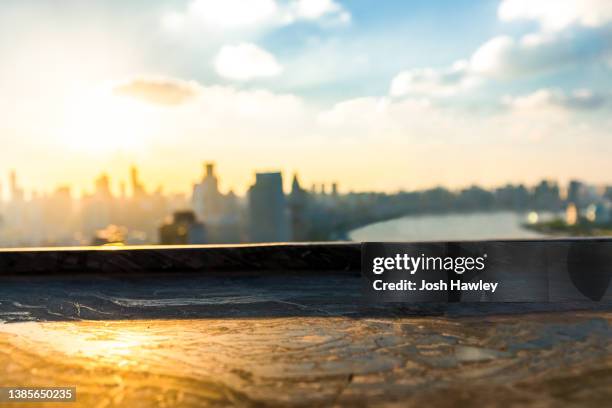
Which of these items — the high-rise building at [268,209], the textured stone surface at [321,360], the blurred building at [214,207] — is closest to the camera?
the textured stone surface at [321,360]

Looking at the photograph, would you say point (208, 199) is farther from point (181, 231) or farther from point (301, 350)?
point (301, 350)

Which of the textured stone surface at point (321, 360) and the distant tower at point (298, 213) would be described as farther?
the distant tower at point (298, 213)

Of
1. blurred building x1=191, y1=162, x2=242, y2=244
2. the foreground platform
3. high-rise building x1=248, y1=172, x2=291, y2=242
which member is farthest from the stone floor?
blurred building x1=191, y1=162, x2=242, y2=244

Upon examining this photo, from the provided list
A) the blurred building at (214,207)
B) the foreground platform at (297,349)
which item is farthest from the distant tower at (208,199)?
the foreground platform at (297,349)

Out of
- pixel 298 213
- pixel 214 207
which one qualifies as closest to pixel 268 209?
pixel 298 213

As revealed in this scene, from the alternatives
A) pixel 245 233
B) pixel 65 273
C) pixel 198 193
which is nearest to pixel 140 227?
pixel 198 193

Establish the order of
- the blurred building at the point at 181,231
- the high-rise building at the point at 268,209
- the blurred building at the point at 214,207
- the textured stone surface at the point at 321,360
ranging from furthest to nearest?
1. the blurred building at the point at 214,207
2. the high-rise building at the point at 268,209
3. the blurred building at the point at 181,231
4. the textured stone surface at the point at 321,360

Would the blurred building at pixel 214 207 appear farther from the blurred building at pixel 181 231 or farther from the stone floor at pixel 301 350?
the stone floor at pixel 301 350

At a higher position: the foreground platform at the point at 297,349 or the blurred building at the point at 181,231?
the foreground platform at the point at 297,349

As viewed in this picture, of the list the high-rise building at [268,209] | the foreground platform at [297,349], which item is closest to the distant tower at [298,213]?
the high-rise building at [268,209]
